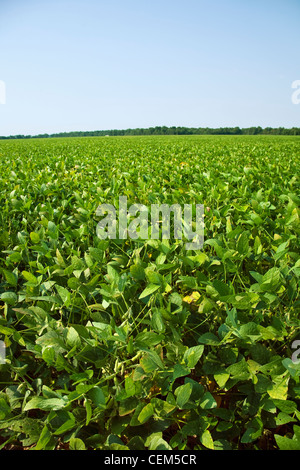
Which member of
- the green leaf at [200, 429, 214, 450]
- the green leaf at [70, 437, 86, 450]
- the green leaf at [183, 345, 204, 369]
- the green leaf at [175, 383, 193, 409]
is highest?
the green leaf at [183, 345, 204, 369]

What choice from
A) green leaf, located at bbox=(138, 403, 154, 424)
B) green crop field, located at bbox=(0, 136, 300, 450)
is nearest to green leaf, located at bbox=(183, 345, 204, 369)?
green crop field, located at bbox=(0, 136, 300, 450)

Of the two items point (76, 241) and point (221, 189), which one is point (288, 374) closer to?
point (76, 241)

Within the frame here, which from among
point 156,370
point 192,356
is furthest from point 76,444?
point 192,356

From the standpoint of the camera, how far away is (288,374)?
3.40ft

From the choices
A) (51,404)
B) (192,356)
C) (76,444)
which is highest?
(192,356)

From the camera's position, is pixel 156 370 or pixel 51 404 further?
pixel 156 370

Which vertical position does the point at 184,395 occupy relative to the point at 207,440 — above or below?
above

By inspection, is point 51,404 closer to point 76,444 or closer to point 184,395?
point 76,444

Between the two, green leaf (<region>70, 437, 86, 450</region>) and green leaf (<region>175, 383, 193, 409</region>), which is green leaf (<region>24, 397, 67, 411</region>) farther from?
green leaf (<region>175, 383, 193, 409</region>)

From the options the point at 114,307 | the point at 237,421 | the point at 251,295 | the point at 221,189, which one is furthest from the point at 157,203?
the point at 237,421

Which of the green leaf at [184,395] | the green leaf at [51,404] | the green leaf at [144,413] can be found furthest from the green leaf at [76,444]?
the green leaf at [184,395]

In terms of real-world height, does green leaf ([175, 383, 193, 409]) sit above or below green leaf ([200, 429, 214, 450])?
above

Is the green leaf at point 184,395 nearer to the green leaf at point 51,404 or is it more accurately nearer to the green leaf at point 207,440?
the green leaf at point 207,440
